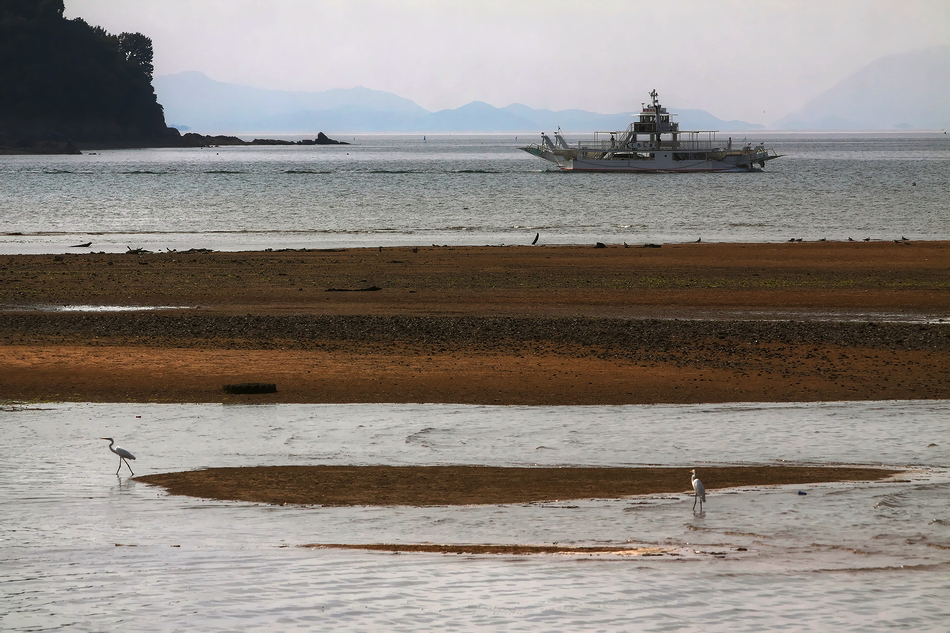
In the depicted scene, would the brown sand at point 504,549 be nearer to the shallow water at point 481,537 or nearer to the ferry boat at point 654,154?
the shallow water at point 481,537

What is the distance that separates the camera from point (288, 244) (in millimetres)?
39969

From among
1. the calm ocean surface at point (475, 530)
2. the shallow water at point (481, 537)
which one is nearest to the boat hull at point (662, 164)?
the calm ocean surface at point (475, 530)

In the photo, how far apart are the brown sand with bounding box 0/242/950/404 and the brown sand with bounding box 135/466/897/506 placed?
3.58 m

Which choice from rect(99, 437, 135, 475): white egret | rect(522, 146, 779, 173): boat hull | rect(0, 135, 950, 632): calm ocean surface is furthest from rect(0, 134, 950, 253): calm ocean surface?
rect(99, 437, 135, 475): white egret

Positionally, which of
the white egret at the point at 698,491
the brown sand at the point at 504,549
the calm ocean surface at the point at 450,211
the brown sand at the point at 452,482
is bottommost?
the brown sand at the point at 504,549

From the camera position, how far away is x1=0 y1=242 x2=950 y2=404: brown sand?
15602 mm

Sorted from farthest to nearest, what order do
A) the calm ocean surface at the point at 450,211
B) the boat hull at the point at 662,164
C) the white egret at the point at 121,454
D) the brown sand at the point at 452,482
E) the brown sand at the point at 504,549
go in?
the boat hull at the point at 662,164
the calm ocean surface at the point at 450,211
the white egret at the point at 121,454
the brown sand at the point at 452,482
the brown sand at the point at 504,549

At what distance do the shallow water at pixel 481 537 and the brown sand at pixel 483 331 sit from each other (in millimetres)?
2061

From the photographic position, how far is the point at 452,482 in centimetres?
1093

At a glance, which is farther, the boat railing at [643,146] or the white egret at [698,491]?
the boat railing at [643,146]

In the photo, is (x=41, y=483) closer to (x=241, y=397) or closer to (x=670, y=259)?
(x=241, y=397)

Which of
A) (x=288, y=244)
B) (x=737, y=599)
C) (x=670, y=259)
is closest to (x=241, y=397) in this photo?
(x=737, y=599)

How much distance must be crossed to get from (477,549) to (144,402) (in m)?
7.64

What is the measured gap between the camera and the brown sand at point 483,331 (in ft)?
51.2
